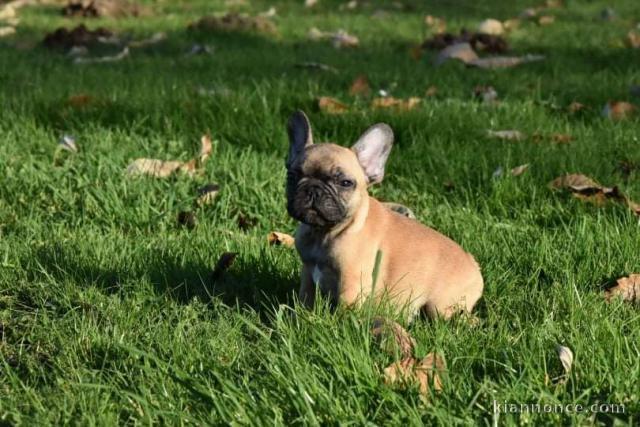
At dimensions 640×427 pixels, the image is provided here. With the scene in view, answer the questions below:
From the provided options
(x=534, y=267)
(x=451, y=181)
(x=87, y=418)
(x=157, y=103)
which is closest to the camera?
(x=87, y=418)

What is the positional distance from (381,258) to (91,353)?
1174mm

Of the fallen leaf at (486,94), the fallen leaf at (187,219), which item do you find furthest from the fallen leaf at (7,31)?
the fallen leaf at (187,219)

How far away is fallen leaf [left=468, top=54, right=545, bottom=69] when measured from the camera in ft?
25.8

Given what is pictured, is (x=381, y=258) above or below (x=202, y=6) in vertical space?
above

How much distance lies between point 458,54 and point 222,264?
4.83 m

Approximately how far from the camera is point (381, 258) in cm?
364

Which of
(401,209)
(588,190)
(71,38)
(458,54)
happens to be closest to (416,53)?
(458,54)

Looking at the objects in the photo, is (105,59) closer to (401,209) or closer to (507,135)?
(507,135)

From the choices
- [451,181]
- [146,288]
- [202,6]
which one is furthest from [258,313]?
[202,6]

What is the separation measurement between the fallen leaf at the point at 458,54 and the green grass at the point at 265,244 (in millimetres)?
158

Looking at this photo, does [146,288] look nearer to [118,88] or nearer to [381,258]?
[381,258]

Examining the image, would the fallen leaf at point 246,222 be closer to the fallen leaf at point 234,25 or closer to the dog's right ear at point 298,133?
the dog's right ear at point 298,133

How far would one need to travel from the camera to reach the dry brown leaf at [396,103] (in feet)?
20.0

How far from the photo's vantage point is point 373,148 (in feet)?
12.4
